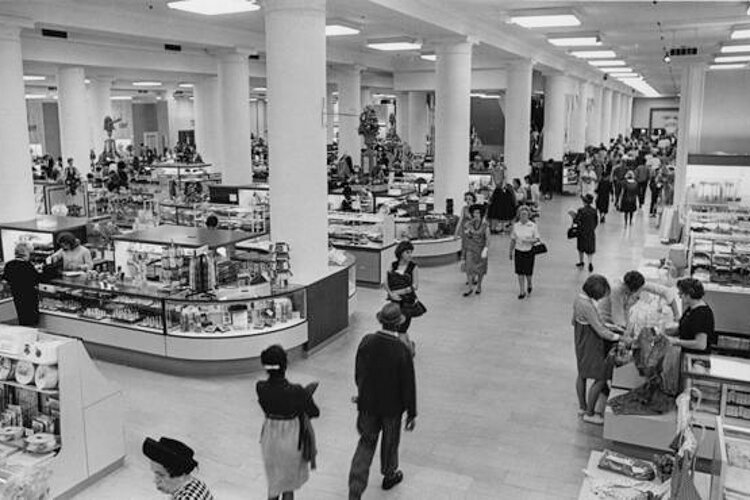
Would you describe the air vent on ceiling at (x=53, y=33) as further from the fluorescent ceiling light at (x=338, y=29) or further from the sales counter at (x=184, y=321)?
the sales counter at (x=184, y=321)

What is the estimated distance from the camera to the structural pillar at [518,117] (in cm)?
2120

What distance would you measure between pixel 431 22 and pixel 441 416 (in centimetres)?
828

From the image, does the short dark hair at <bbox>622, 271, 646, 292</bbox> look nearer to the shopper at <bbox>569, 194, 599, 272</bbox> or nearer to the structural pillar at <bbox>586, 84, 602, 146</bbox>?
the shopper at <bbox>569, 194, 599, 272</bbox>

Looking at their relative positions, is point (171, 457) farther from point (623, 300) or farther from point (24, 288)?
point (24, 288)

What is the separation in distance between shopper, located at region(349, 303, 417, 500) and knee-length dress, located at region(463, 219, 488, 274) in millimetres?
6271

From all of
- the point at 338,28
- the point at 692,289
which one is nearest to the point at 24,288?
the point at 338,28

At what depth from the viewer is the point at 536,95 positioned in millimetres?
33219

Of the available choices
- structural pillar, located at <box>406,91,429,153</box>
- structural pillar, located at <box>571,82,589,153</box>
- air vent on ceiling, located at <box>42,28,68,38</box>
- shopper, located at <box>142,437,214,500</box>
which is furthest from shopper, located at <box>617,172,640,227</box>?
shopper, located at <box>142,437,214,500</box>

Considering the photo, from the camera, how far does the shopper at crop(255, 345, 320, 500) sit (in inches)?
196

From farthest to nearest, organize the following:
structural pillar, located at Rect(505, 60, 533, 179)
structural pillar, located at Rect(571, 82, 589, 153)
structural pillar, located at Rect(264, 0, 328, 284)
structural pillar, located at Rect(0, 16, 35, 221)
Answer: structural pillar, located at Rect(571, 82, 589, 153) → structural pillar, located at Rect(505, 60, 533, 179) → structural pillar, located at Rect(0, 16, 35, 221) → structural pillar, located at Rect(264, 0, 328, 284)

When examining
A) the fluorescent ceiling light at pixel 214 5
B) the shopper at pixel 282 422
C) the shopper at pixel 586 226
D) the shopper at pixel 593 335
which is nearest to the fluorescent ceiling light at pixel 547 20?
the shopper at pixel 586 226

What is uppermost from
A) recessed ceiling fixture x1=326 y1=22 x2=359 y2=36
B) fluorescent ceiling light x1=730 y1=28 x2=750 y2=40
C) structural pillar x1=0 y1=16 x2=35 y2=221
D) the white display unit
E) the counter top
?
fluorescent ceiling light x1=730 y1=28 x2=750 y2=40

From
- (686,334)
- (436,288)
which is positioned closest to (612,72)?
(436,288)

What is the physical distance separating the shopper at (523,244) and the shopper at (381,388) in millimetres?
6534
